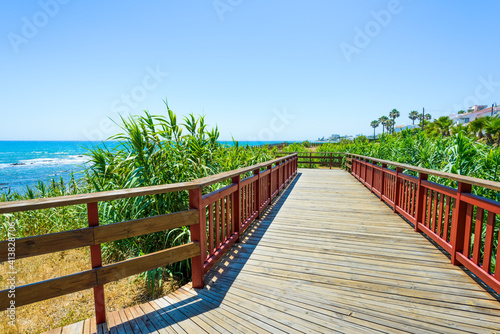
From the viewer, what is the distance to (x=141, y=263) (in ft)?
6.21

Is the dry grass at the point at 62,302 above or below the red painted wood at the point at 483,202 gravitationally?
below

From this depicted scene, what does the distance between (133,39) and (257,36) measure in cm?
500

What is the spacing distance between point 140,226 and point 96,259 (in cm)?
36

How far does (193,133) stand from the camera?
13.9ft

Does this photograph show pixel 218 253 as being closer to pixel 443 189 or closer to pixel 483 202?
pixel 483 202

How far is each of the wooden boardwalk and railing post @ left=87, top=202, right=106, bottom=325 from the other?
3.7 inches

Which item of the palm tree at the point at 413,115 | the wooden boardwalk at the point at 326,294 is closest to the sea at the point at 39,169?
the wooden boardwalk at the point at 326,294

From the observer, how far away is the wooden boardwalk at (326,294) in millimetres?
1728

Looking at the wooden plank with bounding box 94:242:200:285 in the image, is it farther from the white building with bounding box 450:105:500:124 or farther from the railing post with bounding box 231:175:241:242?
the white building with bounding box 450:105:500:124

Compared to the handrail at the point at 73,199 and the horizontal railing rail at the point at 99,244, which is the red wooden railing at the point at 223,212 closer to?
the horizontal railing rail at the point at 99,244

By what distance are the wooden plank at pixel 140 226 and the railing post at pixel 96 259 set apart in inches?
3.0

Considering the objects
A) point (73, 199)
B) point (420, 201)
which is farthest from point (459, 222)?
point (73, 199)

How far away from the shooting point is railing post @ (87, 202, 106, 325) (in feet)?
5.43

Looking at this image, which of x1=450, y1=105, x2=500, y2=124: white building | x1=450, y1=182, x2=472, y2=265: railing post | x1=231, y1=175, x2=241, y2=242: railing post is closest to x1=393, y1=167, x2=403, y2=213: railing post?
x1=450, y1=182, x2=472, y2=265: railing post
